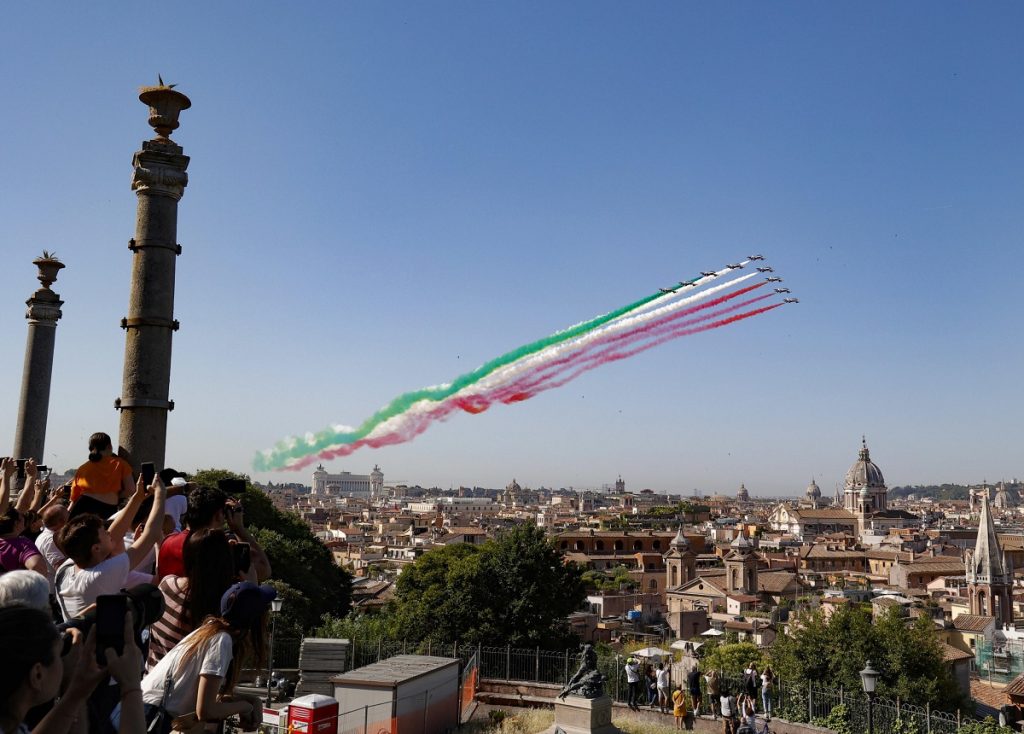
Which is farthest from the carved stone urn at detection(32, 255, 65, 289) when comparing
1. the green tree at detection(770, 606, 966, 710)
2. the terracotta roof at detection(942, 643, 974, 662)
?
the terracotta roof at detection(942, 643, 974, 662)

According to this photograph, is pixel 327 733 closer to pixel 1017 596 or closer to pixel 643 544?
pixel 1017 596

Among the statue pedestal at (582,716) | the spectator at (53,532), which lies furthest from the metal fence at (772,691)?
the spectator at (53,532)

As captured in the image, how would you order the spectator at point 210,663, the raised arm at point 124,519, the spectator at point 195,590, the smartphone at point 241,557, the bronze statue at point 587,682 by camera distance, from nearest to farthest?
the spectator at point 210,663 < the spectator at point 195,590 < the smartphone at point 241,557 < the raised arm at point 124,519 < the bronze statue at point 587,682

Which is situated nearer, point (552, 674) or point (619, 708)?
point (619, 708)

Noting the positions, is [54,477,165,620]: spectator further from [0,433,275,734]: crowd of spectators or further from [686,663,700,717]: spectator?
[686,663,700,717]: spectator

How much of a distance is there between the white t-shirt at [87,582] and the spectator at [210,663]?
60 cm

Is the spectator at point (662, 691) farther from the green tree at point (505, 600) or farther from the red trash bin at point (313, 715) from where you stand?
the green tree at point (505, 600)

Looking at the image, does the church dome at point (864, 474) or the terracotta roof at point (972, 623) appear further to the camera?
the church dome at point (864, 474)

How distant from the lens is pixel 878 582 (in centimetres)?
7900

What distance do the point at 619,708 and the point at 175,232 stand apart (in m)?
11.9

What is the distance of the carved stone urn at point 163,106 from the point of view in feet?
36.3

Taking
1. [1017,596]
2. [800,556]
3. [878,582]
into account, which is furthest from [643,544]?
[1017,596]

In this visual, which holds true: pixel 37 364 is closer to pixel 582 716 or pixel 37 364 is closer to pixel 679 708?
pixel 582 716

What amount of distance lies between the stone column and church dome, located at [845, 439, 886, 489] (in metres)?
151
